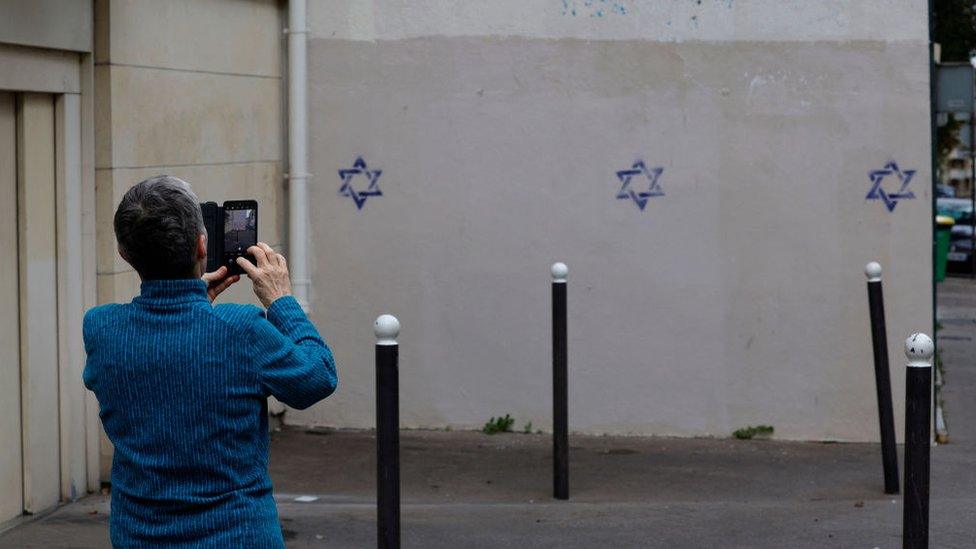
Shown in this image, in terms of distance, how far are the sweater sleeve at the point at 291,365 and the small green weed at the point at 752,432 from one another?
20.6ft

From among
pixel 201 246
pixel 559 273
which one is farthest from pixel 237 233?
pixel 559 273

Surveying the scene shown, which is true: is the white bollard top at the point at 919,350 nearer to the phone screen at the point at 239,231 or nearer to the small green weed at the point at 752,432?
the phone screen at the point at 239,231

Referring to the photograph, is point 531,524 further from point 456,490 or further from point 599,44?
point 599,44

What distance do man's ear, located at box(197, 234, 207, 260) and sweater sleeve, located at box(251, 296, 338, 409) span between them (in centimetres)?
21

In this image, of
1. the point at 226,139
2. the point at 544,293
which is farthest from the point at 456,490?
the point at 226,139

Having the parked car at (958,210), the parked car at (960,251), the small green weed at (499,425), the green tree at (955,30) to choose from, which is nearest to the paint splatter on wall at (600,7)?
the small green weed at (499,425)

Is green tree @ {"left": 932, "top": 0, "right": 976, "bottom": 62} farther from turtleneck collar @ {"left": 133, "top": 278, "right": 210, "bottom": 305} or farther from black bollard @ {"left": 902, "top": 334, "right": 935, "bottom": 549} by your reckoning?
turtleneck collar @ {"left": 133, "top": 278, "right": 210, "bottom": 305}

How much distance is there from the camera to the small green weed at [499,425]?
31.1ft

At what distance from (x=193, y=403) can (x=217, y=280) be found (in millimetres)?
491

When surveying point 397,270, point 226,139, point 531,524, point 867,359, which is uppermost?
point 226,139

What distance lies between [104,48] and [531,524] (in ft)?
10.3

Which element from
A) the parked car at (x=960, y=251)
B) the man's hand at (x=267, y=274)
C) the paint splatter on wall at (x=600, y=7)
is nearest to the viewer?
the man's hand at (x=267, y=274)

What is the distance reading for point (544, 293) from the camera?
938 centimetres

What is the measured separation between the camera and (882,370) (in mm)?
7672
